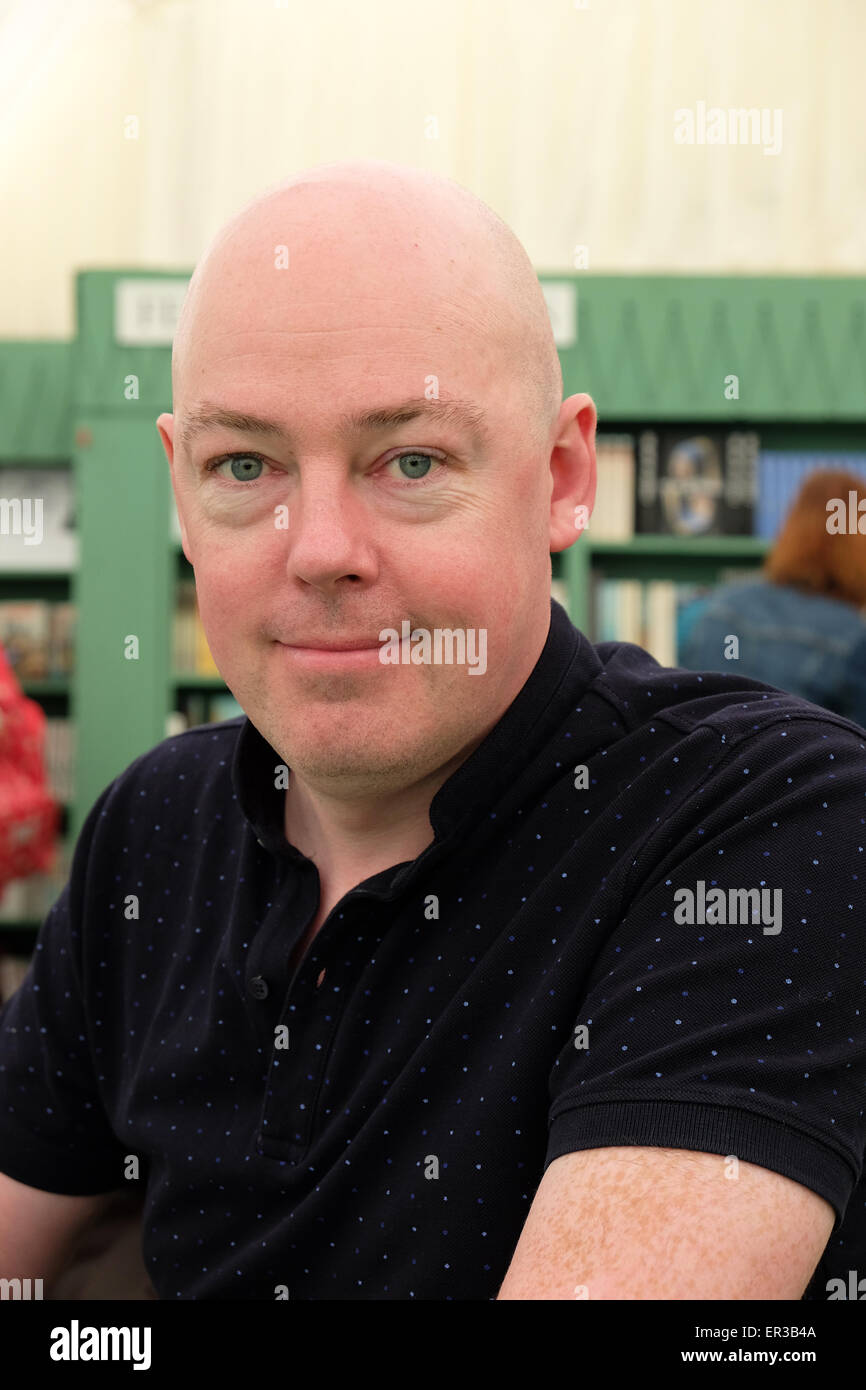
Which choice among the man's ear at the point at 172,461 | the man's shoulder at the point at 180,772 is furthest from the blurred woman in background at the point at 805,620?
the man's ear at the point at 172,461

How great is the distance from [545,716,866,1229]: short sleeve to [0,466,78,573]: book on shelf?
13.3 ft

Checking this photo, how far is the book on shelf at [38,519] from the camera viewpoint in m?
4.66

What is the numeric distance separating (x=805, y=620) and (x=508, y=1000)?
2.39 meters

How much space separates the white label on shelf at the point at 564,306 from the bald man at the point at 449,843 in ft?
10.9

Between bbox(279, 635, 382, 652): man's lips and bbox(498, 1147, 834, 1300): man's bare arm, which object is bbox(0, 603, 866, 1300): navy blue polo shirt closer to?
bbox(498, 1147, 834, 1300): man's bare arm

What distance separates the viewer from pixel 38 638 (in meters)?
4.61

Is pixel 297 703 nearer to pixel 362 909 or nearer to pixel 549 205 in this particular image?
pixel 362 909

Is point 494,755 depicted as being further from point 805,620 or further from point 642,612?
point 642,612

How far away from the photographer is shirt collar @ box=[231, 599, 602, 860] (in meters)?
0.92

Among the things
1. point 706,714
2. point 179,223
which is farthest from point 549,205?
point 706,714

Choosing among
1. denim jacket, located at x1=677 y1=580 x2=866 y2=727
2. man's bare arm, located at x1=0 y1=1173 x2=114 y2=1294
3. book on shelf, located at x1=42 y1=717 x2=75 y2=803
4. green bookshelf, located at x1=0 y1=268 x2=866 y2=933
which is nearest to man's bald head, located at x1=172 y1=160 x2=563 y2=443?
man's bare arm, located at x1=0 y1=1173 x2=114 y2=1294

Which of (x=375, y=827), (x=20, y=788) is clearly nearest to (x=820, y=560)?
(x=20, y=788)

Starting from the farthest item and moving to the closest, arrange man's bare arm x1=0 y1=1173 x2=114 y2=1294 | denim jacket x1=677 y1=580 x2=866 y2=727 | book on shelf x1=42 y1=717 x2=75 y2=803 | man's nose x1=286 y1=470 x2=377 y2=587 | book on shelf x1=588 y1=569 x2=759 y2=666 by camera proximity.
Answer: book on shelf x1=42 y1=717 x2=75 y2=803 → book on shelf x1=588 y1=569 x2=759 y2=666 → denim jacket x1=677 y1=580 x2=866 y2=727 → man's bare arm x1=0 y1=1173 x2=114 y2=1294 → man's nose x1=286 y1=470 x2=377 y2=587

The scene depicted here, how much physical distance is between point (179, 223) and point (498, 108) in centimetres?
134
